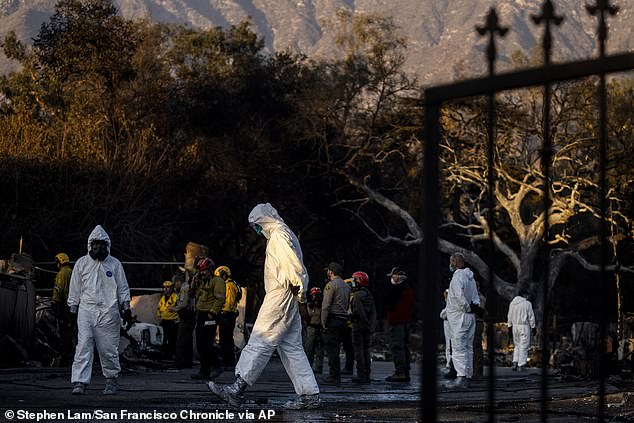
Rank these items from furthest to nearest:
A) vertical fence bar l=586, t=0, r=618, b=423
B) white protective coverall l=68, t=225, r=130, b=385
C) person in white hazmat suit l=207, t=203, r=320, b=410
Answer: white protective coverall l=68, t=225, r=130, b=385
person in white hazmat suit l=207, t=203, r=320, b=410
vertical fence bar l=586, t=0, r=618, b=423

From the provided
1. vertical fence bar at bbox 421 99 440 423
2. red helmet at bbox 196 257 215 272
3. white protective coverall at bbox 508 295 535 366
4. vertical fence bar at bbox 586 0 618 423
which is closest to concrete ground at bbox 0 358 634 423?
red helmet at bbox 196 257 215 272

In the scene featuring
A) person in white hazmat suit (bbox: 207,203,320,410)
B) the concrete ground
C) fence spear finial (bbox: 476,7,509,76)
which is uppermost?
fence spear finial (bbox: 476,7,509,76)

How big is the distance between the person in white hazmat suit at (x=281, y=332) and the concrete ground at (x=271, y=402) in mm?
225

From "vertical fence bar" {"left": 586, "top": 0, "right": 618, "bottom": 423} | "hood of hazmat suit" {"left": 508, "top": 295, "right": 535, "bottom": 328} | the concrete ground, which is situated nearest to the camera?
"vertical fence bar" {"left": 586, "top": 0, "right": 618, "bottom": 423}

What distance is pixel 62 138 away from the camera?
118 ft

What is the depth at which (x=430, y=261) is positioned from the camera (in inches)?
188

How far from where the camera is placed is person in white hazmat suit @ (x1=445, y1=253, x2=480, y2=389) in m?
17.0

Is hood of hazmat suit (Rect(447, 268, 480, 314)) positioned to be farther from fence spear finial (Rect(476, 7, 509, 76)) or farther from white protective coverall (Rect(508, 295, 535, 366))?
fence spear finial (Rect(476, 7, 509, 76))

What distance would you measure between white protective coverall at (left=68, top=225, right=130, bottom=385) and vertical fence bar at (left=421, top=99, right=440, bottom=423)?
9.00 meters

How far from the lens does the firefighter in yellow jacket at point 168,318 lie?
2311cm

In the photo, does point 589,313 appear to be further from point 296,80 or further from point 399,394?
point 399,394

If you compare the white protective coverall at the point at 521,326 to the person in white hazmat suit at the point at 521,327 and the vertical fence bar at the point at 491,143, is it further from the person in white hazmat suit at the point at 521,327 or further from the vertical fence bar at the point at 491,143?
the vertical fence bar at the point at 491,143

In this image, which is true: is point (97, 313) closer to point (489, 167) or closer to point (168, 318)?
point (489, 167)

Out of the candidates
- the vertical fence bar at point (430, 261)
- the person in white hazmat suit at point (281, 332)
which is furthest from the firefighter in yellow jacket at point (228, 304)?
the vertical fence bar at point (430, 261)
